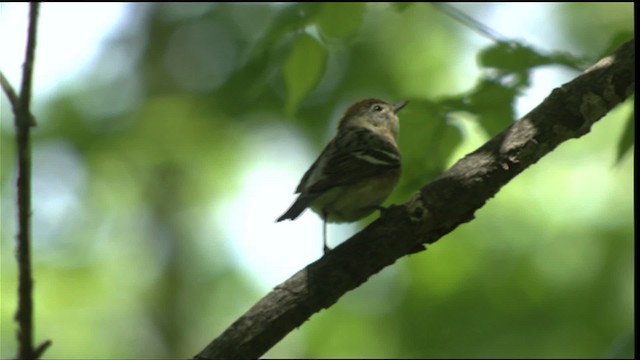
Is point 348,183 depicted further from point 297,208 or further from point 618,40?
point 618,40

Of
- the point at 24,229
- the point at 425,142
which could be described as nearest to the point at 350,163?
the point at 425,142

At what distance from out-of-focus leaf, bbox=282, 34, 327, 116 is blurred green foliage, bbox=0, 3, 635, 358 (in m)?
0.01

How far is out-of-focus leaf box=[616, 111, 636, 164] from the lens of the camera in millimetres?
3092

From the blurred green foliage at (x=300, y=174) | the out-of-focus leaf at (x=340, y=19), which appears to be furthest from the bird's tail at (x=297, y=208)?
the out-of-focus leaf at (x=340, y=19)

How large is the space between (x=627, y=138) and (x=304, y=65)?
4.49 ft

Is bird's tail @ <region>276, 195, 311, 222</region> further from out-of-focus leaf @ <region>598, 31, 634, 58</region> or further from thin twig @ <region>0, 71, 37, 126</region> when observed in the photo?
thin twig @ <region>0, 71, 37, 126</region>

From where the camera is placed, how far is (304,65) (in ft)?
11.8

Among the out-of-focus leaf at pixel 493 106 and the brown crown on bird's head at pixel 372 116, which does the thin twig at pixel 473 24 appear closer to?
the out-of-focus leaf at pixel 493 106

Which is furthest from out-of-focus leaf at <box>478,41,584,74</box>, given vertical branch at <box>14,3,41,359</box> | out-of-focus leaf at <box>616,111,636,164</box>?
vertical branch at <box>14,3,41,359</box>

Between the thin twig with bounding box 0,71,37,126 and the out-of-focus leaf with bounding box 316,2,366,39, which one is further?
the out-of-focus leaf with bounding box 316,2,366,39

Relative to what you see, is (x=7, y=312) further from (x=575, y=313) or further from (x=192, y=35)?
(x=575, y=313)

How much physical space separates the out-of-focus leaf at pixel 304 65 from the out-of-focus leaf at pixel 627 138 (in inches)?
49.9

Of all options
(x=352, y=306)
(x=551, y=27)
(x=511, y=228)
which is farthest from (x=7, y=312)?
(x=551, y=27)

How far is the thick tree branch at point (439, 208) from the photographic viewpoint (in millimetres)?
2729
